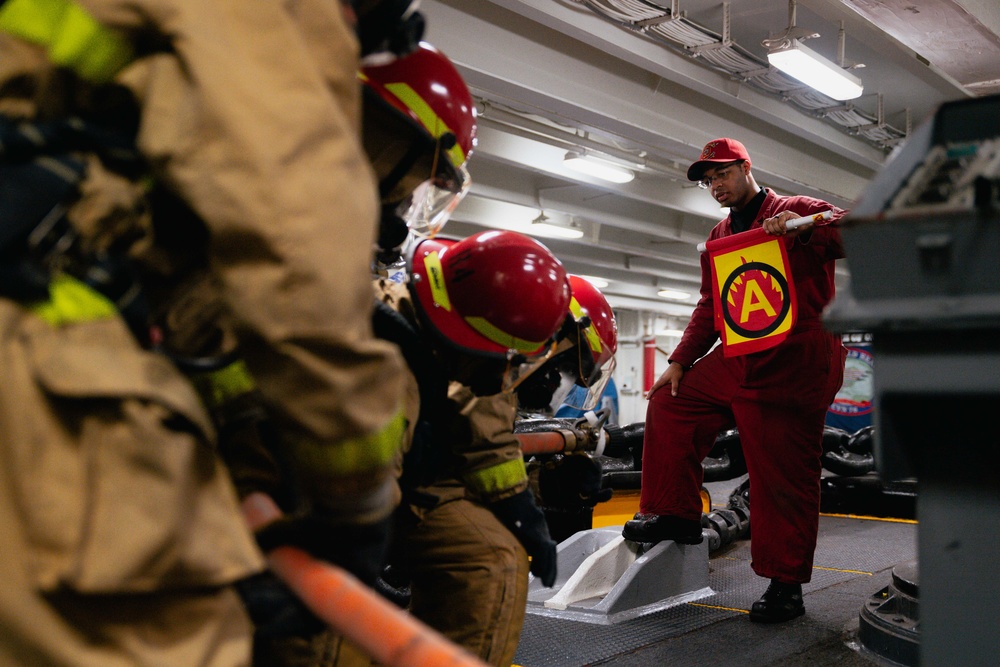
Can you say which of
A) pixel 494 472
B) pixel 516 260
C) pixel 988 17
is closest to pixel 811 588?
pixel 494 472

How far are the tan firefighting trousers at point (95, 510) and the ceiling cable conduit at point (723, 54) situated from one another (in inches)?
184

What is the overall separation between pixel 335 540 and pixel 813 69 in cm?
549

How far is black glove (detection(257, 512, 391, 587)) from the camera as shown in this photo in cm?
113

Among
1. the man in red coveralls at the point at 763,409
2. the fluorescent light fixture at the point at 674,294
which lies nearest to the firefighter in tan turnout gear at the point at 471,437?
the man in red coveralls at the point at 763,409

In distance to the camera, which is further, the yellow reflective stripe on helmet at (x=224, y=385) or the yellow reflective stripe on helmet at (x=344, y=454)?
the yellow reflective stripe on helmet at (x=224, y=385)

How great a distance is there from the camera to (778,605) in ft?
11.0

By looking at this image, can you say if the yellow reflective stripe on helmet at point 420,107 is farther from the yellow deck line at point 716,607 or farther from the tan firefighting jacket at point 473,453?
the yellow deck line at point 716,607

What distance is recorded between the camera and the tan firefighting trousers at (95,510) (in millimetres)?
872

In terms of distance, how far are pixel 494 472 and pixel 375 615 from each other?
142 cm

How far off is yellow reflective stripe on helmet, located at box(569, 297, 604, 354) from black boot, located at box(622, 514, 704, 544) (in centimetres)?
102

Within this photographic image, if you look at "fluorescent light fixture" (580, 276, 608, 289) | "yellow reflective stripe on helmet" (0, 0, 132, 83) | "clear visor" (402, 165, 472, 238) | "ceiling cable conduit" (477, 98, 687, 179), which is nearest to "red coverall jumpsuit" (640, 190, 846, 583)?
"clear visor" (402, 165, 472, 238)

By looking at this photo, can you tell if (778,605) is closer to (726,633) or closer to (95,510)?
(726,633)

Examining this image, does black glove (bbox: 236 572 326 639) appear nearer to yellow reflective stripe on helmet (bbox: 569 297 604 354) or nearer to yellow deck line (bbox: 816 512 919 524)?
yellow reflective stripe on helmet (bbox: 569 297 604 354)

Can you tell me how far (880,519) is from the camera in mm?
6297
